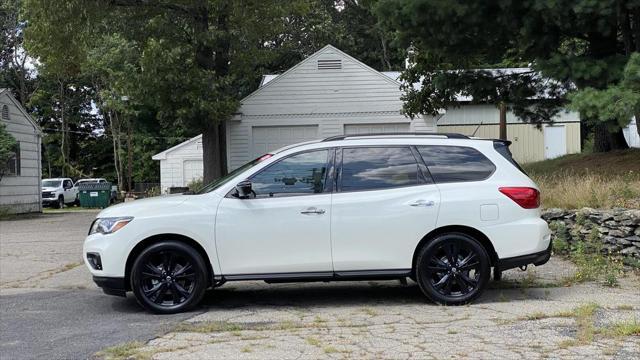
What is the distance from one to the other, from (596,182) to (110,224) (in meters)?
7.62

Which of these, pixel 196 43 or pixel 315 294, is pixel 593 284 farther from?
pixel 196 43

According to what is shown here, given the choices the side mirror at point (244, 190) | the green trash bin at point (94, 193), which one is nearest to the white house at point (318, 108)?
the side mirror at point (244, 190)

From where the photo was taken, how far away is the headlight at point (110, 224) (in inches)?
258

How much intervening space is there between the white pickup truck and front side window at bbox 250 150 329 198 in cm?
3133

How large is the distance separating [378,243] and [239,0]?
12.7 meters

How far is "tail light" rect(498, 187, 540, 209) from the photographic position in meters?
6.65

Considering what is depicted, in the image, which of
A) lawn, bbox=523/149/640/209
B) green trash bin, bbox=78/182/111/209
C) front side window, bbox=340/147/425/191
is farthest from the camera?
green trash bin, bbox=78/182/111/209

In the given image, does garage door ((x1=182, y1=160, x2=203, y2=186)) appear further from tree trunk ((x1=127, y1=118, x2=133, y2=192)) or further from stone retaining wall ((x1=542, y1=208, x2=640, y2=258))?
stone retaining wall ((x1=542, y1=208, x2=640, y2=258))

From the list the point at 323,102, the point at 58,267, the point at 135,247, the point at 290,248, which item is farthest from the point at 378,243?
the point at 323,102

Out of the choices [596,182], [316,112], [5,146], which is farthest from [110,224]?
[5,146]

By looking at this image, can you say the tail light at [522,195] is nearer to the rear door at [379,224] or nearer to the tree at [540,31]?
the rear door at [379,224]

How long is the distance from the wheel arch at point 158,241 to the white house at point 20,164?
63.9 ft

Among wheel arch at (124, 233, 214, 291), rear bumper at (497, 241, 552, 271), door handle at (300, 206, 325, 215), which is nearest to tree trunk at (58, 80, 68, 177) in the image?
wheel arch at (124, 233, 214, 291)

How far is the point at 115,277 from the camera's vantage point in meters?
6.53
